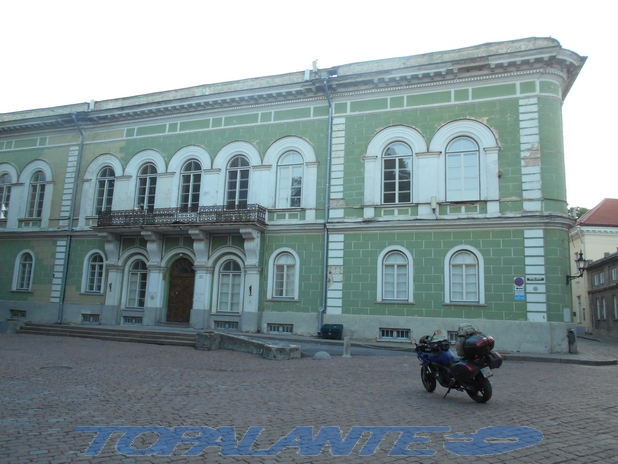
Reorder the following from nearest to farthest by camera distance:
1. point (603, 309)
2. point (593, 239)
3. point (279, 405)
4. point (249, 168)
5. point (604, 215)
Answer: point (279, 405)
point (249, 168)
point (603, 309)
point (593, 239)
point (604, 215)

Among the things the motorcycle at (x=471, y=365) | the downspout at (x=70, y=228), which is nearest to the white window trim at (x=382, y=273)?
the motorcycle at (x=471, y=365)

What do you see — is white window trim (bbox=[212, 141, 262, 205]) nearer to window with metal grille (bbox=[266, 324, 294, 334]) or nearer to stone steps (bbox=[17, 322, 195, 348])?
window with metal grille (bbox=[266, 324, 294, 334])

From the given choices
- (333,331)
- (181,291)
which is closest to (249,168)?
(181,291)

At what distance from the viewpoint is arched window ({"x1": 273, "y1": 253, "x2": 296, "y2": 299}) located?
2098cm

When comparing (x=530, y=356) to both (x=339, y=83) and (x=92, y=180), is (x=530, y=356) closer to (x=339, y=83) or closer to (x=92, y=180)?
(x=339, y=83)

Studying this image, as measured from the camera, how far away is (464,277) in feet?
60.6

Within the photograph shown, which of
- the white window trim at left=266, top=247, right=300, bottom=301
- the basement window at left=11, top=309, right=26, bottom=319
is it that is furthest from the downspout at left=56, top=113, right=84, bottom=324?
the white window trim at left=266, top=247, right=300, bottom=301

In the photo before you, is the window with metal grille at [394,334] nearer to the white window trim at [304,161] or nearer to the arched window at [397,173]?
the arched window at [397,173]

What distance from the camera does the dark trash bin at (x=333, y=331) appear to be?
19.1 metres

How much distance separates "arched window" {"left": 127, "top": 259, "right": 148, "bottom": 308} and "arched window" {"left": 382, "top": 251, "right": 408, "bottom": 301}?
36.2 ft

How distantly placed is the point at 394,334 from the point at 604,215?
3396cm

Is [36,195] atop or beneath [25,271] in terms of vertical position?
atop

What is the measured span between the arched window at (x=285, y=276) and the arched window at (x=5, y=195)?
15856mm

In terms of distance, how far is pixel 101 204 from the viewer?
25156mm
